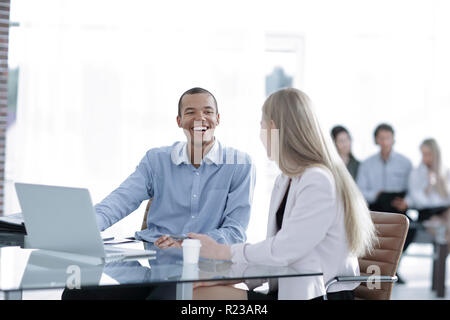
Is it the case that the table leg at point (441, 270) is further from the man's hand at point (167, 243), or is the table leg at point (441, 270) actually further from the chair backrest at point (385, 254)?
the man's hand at point (167, 243)

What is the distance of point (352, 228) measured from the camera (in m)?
2.03

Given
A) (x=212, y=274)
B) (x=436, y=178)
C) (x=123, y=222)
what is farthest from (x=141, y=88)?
(x=212, y=274)

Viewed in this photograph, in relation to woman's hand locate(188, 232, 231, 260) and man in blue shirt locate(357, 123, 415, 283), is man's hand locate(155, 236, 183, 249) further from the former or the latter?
man in blue shirt locate(357, 123, 415, 283)

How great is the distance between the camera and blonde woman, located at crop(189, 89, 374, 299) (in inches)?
76.6

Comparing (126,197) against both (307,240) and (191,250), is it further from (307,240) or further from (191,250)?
(307,240)

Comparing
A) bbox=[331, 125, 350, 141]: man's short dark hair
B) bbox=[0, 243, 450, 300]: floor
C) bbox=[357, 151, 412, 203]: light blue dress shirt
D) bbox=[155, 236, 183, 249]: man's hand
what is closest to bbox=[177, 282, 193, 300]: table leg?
bbox=[155, 236, 183, 249]: man's hand

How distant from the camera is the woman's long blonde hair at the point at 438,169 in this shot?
606 cm

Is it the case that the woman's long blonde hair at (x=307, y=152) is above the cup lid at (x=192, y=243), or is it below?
above

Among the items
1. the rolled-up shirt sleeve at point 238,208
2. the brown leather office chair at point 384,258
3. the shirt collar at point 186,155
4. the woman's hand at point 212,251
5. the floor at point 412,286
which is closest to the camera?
the woman's hand at point 212,251

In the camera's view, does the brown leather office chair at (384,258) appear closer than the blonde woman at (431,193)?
Yes

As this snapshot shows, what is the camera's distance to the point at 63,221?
1.92 metres

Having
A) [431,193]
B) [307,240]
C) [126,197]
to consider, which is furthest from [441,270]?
[307,240]

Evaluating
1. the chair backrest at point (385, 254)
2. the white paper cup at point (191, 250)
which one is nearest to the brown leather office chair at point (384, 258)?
the chair backrest at point (385, 254)

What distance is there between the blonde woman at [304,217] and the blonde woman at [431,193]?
407 centimetres
